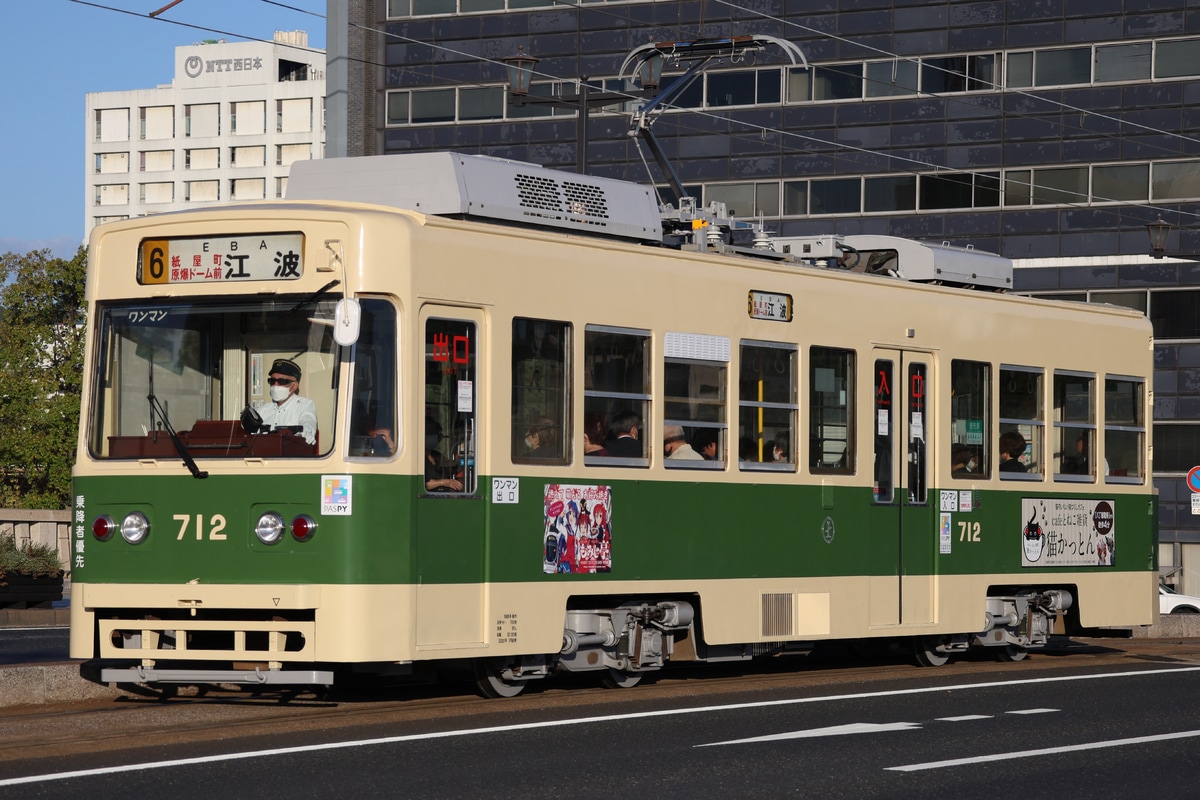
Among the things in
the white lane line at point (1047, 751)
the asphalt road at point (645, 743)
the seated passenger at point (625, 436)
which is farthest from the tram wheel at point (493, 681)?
the white lane line at point (1047, 751)

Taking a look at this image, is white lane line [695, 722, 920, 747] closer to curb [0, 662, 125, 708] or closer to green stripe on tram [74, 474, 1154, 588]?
green stripe on tram [74, 474, 1154, 588]

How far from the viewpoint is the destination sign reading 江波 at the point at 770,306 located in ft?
46.9

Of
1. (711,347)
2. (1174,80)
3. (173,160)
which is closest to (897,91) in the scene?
(1174,80)

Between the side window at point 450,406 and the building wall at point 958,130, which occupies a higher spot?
the building wall at point 958,130

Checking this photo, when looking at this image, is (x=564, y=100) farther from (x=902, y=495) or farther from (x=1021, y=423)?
(x=902, y=495)

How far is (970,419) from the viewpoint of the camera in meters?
16.4

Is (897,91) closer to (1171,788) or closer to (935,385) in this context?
(935,385)

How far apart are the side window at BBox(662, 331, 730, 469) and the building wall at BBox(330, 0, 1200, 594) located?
3621 cm

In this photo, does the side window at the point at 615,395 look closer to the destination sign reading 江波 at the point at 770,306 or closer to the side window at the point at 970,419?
the destination sign reading 江波 at the point at 770,306

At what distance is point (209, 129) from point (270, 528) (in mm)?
128437

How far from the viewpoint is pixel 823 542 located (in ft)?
48.6

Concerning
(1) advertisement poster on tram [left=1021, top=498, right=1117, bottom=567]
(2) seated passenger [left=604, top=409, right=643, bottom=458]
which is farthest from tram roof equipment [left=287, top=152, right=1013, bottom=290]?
(1) advertisement poster on tram [left=1021, top=498, right=1117, bottom=567]

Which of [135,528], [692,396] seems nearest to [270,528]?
[135,528]

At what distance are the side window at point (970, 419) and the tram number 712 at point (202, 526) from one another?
6.91 metres
